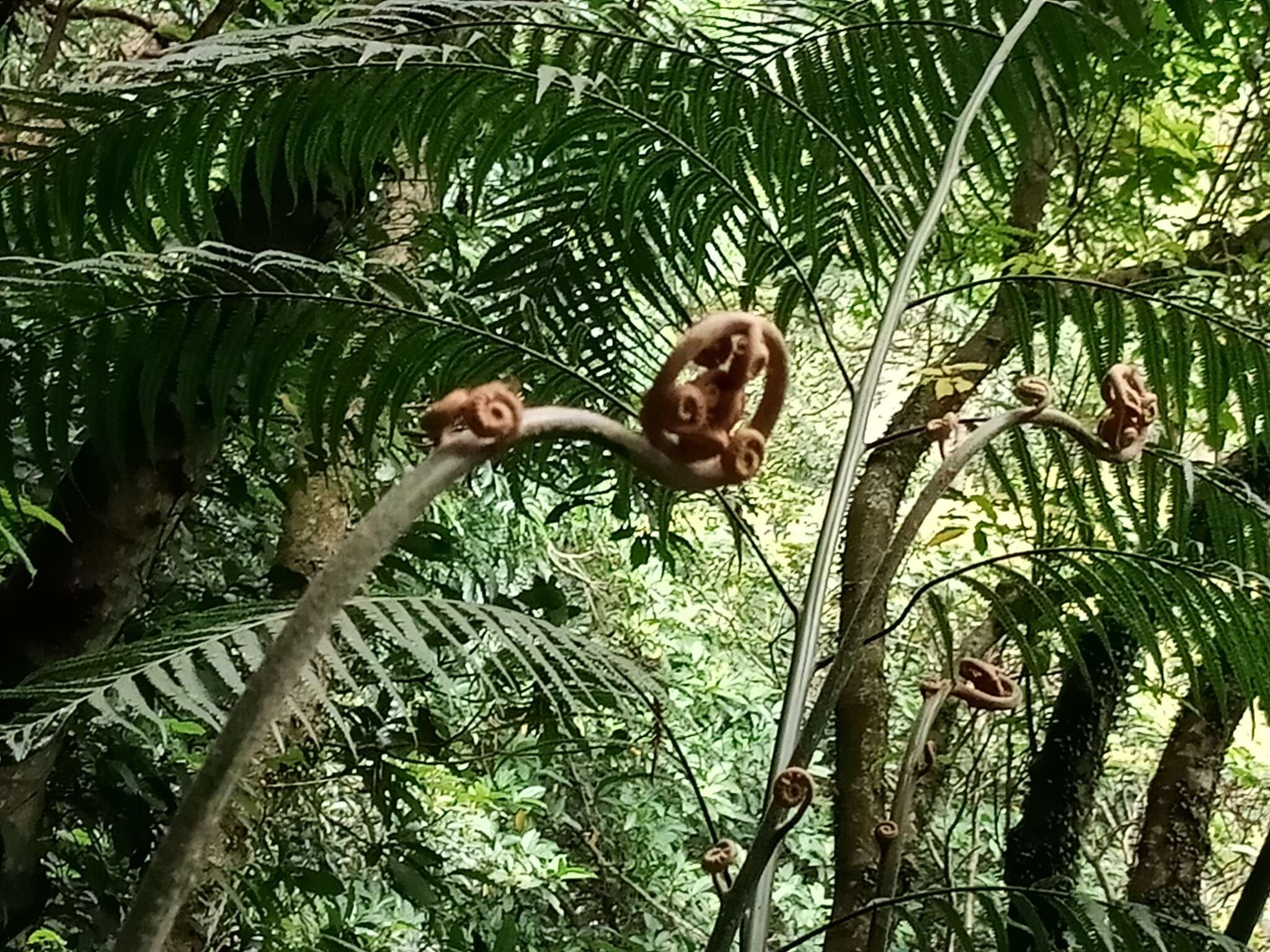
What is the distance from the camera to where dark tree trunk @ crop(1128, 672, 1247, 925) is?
1.17m

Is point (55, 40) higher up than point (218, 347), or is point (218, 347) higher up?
point (55, 40)

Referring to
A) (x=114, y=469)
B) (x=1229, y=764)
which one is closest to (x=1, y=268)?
(x=114, y=469)

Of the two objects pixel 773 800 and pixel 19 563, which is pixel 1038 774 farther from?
pixel 19 563

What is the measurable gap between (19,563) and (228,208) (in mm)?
366

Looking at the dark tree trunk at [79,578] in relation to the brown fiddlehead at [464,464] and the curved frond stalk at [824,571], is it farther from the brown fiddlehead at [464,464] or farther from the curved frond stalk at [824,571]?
the brown fiddlehead at [464,464]

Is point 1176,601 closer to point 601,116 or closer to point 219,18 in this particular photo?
point 601,116

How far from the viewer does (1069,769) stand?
3.86 feet

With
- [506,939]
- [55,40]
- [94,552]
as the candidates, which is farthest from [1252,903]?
[55,40]

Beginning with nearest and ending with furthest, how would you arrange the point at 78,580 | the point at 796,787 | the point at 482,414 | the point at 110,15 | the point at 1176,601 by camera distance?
1. the point at 482,414
2. the point at 796,787
3. the point at 1176,601
4. the point at 78,580
5. the point at 110,15

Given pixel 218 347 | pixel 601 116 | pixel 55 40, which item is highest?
pixel 55 40

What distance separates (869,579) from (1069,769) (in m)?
0.27

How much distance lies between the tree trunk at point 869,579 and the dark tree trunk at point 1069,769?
157mm

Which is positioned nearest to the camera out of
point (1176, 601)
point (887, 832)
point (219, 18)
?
point (887, 832)

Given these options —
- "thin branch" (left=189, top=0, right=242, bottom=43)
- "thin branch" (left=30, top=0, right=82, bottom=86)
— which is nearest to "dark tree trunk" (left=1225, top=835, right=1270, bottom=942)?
"thin branch" (left=189, top=0, right=242, bottom=43)
